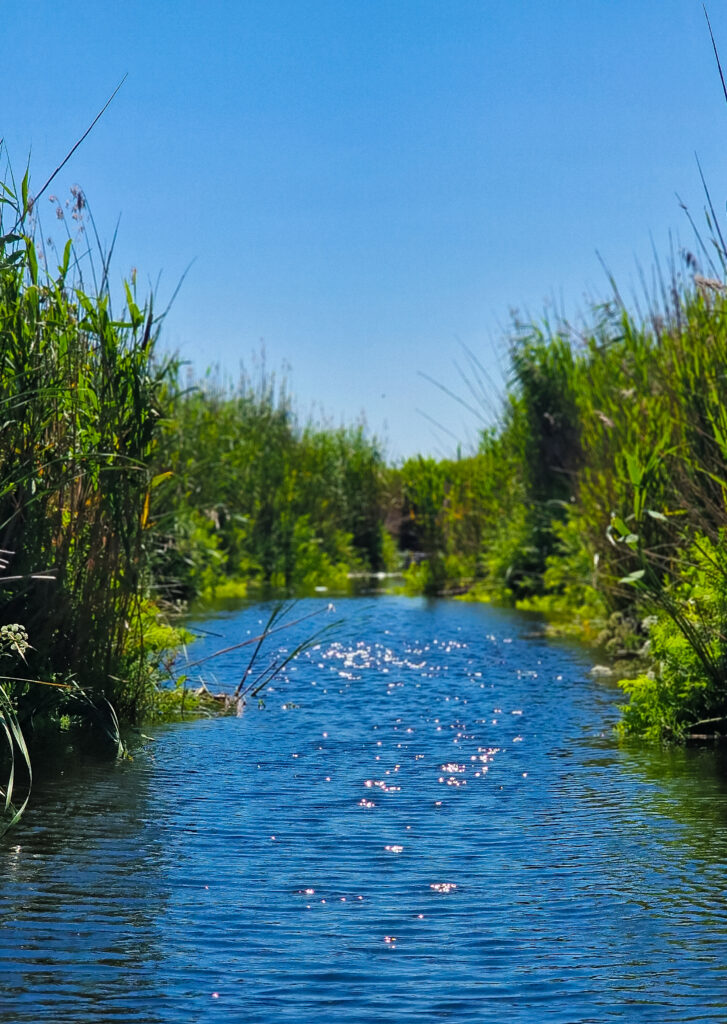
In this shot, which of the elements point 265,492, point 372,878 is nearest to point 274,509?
point 265,492

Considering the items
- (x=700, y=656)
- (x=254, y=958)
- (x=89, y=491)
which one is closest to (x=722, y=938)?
(x=254, y=958)

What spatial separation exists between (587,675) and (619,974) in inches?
295

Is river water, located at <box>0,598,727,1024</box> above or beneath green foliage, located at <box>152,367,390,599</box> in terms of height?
beneath

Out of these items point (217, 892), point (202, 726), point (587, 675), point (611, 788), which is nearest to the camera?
point (217, 892)

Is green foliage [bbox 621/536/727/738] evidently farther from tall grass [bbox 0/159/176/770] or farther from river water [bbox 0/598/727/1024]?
tall grass [bbox 0/159/176/770]

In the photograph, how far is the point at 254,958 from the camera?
4.23m

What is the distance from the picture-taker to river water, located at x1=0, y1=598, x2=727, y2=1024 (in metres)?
3.92

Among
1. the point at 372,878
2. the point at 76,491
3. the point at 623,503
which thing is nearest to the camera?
the point at 372,878

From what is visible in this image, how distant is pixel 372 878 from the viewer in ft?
17.2

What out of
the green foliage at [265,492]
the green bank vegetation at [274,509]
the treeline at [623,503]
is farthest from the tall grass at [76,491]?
the green foliage at [265,492]

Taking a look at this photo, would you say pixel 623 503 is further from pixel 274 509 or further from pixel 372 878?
pixel 274 509

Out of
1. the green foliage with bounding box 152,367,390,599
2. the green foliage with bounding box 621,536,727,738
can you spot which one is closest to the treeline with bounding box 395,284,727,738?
the green foliage with bounding box 621,536,727,738

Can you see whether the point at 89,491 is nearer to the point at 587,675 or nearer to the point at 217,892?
the point at 217,892

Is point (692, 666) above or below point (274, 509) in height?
below
